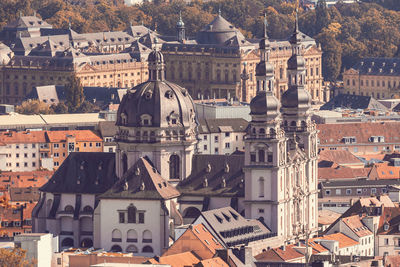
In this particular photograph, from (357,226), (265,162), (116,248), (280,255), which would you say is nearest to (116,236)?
(116,248)

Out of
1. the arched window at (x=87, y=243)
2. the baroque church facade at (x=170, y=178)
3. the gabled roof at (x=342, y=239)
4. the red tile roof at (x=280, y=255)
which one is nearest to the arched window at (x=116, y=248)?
the baroque church facade at (x=170, y=178)

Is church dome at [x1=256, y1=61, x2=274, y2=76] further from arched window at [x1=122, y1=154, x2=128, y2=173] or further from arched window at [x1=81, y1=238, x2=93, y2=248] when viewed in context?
arched window at [x1=81, y1=238, x2=93, y2=248]

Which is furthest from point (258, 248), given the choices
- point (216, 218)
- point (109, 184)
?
point (109, 184)

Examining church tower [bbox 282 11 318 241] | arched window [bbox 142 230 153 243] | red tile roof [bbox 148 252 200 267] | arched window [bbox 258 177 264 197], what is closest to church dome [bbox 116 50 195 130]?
arched window [bbox 258 177 264 197]

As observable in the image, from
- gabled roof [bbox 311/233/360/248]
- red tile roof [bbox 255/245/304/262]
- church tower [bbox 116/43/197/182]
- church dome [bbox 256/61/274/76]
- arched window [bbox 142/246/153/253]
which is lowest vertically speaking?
arched window [bbox 142/246/153/253]

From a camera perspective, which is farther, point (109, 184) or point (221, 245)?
point (109, 184)

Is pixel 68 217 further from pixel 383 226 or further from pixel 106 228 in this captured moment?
pixel 383 226
